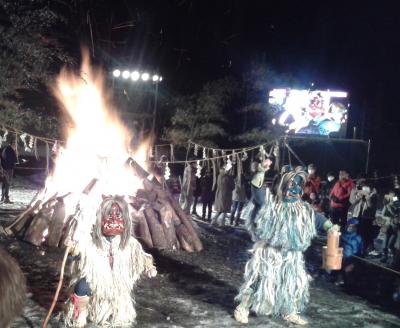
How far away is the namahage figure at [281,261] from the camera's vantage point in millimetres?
6250

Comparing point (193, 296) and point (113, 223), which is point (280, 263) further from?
point (113, 223)

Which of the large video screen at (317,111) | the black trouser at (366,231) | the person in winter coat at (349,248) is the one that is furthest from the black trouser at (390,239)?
the large video screen at (317,111)

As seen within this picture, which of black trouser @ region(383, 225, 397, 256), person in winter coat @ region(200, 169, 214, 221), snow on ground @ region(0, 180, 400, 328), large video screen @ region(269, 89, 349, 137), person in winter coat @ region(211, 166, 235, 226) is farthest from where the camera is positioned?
large video screen @ region(269, 89, 349, 137)

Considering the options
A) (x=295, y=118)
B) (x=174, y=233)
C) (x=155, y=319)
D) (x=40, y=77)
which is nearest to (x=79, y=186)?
(x=174, y=233)

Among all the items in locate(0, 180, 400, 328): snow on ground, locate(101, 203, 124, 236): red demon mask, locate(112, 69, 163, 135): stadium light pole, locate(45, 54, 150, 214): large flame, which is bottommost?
locate(0, 180, 400, 328): snow on ground

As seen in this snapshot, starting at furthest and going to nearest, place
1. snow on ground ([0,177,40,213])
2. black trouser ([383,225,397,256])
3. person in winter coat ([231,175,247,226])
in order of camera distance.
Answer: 1. snow on ground ([0,177,40,213])
2. person in winter coat ([231,175,247,226])
3. black trouser ([383,225,397,256])

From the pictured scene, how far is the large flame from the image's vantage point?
11.7 metres

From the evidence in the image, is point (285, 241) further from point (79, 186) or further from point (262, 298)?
point (79, 186)

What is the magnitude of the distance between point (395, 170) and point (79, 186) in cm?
2229

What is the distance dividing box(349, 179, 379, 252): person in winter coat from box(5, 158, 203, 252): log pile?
3.95 metres

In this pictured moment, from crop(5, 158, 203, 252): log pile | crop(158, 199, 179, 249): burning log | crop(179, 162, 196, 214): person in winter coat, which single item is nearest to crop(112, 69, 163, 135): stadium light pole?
crop(179, 162, 196, 214): person in winter coat

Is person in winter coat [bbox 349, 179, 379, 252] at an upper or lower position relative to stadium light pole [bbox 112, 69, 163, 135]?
lower

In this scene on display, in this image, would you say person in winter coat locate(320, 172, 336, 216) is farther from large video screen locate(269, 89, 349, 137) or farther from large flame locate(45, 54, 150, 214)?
large video screen locate(269, 89, 349, 137)

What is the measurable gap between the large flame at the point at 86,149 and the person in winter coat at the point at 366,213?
5.56 meters
